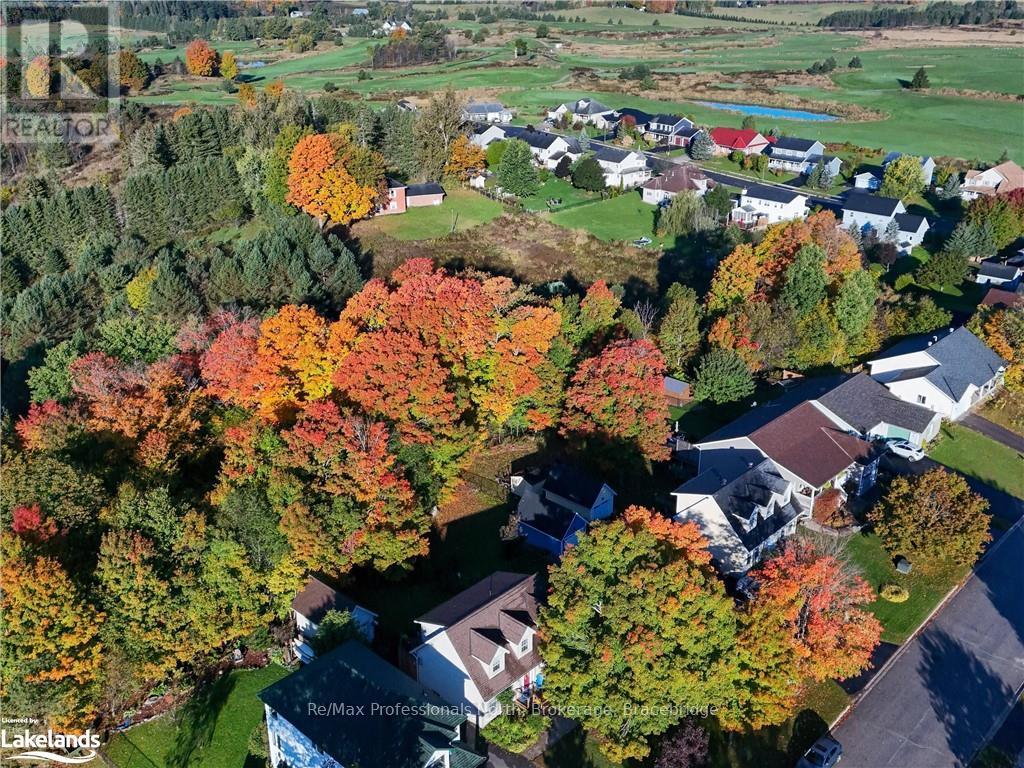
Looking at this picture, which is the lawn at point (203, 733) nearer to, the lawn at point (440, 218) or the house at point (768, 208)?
the lawn at point (440, 218)

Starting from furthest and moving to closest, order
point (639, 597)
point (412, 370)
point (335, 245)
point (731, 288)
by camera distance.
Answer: point (335, 245), point (731, 288), point (412, 370), point (639, 597)

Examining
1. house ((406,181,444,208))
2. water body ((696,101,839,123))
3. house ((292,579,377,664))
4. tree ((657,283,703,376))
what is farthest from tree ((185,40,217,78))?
house ((292,579,377,664))

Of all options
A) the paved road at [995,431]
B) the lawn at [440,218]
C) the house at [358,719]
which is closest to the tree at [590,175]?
the lawn at [440,218]

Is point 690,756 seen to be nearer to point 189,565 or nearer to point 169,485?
point 189,565

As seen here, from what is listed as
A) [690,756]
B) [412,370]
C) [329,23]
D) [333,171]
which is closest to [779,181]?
[333,171]

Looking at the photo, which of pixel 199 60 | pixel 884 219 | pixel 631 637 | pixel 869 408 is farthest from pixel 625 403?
pixel 199 60
